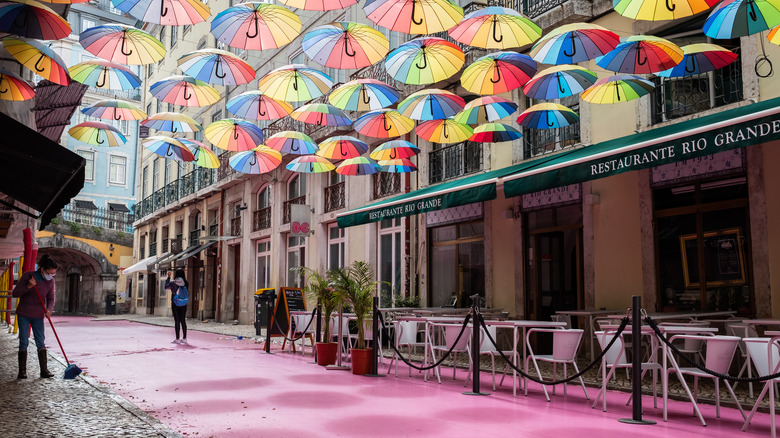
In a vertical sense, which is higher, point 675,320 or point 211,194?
point 211,194

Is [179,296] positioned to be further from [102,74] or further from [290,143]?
[102,74]

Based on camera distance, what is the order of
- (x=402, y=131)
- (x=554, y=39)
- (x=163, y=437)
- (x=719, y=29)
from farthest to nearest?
(x=402, y=131), (x=554, y=39), (x=719, y=29), (x=163, y=437)

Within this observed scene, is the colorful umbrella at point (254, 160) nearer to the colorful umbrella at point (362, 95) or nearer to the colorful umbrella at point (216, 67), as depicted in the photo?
the colorful umbrella at point (362, 95)

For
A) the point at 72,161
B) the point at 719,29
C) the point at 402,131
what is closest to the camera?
the point at 719,29

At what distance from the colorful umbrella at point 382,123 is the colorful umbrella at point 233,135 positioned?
7.56 feet

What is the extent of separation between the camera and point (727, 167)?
9.22 meters

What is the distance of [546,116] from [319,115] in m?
4.14

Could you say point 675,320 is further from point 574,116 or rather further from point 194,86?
point 194,86

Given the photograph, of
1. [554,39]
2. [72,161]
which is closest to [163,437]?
[72,161]

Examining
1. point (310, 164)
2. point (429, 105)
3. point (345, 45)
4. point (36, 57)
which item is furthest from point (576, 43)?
point (36, 57)

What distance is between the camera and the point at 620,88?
9602mm

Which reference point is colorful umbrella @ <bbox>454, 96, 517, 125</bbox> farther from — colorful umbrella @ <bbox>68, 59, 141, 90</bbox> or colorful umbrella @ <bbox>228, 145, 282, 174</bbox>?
colorful umbrella @ <bbox>68, 59, 141, 90</bbox>

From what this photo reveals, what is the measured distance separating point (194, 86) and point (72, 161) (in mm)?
3190

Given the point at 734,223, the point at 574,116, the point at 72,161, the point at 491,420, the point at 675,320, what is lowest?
the point at 491,420
